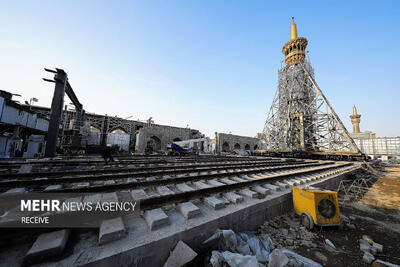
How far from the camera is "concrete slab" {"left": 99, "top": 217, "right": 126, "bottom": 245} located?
5.10 ft

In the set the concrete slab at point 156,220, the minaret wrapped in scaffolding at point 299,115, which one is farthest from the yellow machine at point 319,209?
the minaret wrapped in scaffolding at point 299,115

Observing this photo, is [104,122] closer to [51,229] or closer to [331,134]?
[51,229]

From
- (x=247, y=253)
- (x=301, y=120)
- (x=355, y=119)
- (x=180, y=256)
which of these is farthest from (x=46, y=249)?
(x=355, y=119)

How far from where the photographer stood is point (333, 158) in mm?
17328

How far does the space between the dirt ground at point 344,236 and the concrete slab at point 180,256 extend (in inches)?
74.5

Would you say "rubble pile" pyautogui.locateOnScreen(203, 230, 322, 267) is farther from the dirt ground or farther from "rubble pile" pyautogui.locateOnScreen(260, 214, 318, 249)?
the dirt ground

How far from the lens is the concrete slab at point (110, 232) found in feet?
5.10

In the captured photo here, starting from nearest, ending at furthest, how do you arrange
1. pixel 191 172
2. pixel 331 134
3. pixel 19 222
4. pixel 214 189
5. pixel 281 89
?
pixel 19 222 → pixel 214 189 → pixel 191 172 → pixel 331 134 → pixel 281 89

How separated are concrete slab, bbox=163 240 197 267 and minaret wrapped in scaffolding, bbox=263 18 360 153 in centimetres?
2186

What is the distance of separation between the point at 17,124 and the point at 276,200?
20.5 m

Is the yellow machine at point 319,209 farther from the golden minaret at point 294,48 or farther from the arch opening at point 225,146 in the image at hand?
the arch opening at point 225,146

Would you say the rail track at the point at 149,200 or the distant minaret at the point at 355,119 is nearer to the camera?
the rail track at the point at 149,200

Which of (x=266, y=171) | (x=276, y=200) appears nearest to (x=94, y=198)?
Result: (x=276, y=200)

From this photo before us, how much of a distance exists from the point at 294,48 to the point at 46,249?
34790 millimetres
